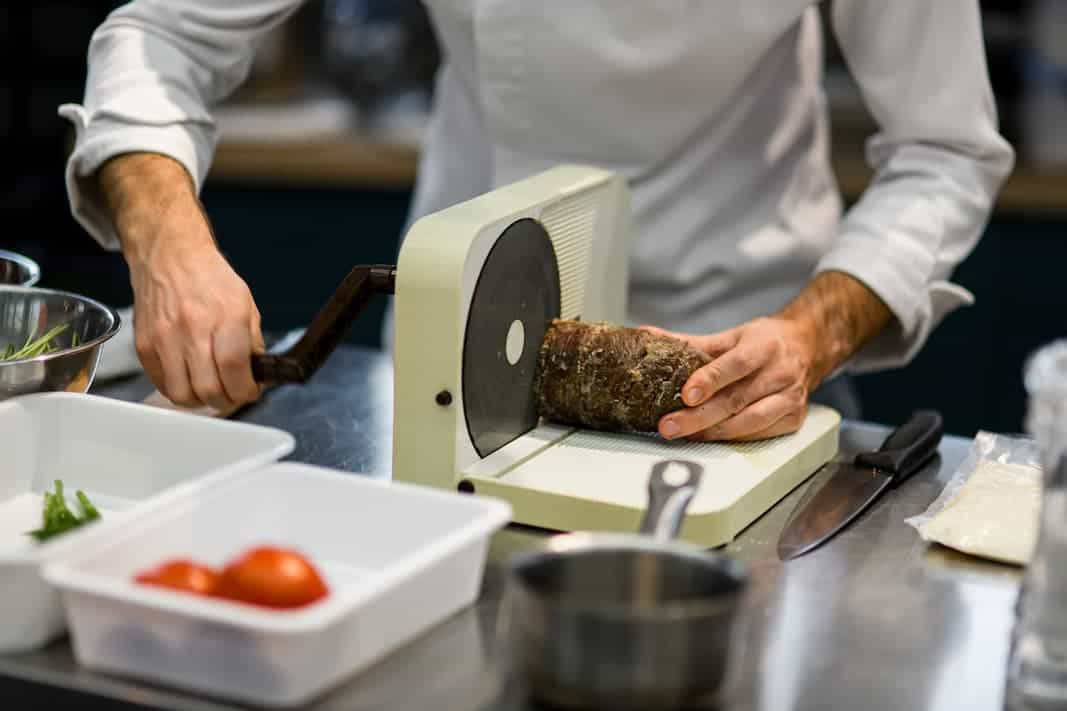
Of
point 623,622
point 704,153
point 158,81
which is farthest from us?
point 704,153

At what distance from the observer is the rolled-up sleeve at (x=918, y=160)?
61.8 inches

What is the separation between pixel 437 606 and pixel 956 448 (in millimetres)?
673

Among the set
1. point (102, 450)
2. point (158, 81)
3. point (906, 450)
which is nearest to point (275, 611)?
point (102, 450)

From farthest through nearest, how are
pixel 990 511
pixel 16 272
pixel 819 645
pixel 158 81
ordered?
pixel 158 81
pixel 16 272
pixel 990 511
pixel 819 645

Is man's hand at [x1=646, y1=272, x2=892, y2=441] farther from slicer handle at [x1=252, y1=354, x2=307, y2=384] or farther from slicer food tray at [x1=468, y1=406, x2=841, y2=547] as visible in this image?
slicer handle at [x1=252, y1=354, x2=307, y2=384]

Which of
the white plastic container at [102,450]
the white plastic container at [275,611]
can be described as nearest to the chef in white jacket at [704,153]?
the white plastic container at [102,450]

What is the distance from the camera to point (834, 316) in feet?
5.03

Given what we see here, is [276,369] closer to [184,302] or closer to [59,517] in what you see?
[184,302]

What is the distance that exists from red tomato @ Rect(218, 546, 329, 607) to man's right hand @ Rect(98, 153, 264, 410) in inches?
14.9

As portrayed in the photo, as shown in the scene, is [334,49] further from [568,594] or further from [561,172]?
[568,594]

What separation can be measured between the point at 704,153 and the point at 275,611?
0.98 metres

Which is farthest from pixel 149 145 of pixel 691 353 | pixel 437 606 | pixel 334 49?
pixel 334 49

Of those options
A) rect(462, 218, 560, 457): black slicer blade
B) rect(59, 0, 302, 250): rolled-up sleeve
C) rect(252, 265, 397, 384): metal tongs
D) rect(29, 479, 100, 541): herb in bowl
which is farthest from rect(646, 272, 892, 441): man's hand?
rect(59, 0, 302, 250): rolled-up sleeve

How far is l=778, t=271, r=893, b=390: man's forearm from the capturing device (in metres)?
1.51
